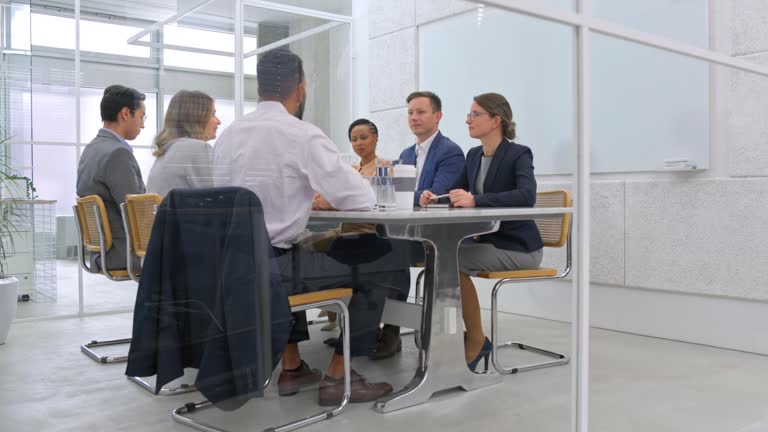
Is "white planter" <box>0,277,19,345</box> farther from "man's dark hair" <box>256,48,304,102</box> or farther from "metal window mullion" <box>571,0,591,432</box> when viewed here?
"metal window mullion" <box>571,0,591,432</box>

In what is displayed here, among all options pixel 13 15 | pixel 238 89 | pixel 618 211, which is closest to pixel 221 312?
pixel 238 89

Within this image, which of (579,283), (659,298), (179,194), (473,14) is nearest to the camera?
(179,194)

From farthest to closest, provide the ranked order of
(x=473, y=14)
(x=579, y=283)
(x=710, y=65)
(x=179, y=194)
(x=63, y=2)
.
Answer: (x=710, y=65) → (x=579, y=283) → (x=473, y=14) → (x=179, y=194) → (x=63, y=2)

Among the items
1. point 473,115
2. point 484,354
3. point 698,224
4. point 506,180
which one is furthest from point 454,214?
point 698,224

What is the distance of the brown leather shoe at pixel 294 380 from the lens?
172 centimetres

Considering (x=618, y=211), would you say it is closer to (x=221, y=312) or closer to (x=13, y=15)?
(x=221, y=312)

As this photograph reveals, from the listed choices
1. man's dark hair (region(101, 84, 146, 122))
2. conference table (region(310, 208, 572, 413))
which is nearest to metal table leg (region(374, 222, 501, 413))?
conference table (region(310, 208, 572, 413))

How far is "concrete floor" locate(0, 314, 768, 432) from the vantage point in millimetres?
1581

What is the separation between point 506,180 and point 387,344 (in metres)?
0.67

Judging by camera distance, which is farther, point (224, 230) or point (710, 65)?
point (710, 65)

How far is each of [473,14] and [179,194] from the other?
909mm

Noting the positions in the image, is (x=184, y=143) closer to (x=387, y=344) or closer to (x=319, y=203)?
(x=319, y=203)

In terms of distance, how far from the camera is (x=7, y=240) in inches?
Result: 78.4

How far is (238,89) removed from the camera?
4.76 ft
